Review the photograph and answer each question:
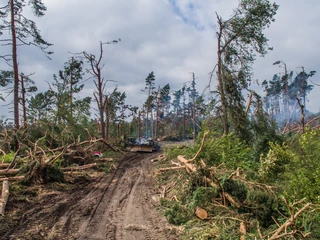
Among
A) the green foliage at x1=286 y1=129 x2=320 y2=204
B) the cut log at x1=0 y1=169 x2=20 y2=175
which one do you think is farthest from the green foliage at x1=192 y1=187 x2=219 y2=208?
the cut log at x1=0 y1=169 x2=20 y2=175

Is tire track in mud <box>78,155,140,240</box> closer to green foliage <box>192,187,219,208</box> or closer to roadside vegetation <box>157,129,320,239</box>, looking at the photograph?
roadside vegetation <box>157,129,320,239</box>

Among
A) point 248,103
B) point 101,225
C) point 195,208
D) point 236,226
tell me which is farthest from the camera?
point 248,103

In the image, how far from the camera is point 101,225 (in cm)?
549

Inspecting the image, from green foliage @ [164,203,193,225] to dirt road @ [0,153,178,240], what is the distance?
17 centimetres

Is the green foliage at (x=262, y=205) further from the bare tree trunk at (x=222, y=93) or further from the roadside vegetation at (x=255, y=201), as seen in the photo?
the bare tree trunk at (x=222, y=93)

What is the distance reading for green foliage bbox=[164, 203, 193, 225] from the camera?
228 inches

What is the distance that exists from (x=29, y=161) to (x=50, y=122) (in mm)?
8209

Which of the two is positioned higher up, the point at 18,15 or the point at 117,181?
the point at 18,15

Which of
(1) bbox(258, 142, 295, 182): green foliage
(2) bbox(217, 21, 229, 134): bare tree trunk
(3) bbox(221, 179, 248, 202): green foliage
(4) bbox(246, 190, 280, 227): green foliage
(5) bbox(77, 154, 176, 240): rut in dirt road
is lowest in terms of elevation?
(5) bbox(77, 154, 176, 240): rut in dirt road

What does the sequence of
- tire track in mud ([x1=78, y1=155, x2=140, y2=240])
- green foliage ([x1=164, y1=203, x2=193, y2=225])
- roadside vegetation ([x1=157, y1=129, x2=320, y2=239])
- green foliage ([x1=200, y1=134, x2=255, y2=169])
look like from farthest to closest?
green foliage ([x1=200, y1=134, x2=255, y2=169]) < green foliage ([x1=164, y1=203, x2=193, y2=225]) < tire track in mud ([x1=78, y1=155, x2=140, y2=240]) < roadside vegetation ([x1=157, y1=129, x2=320, y2=239])

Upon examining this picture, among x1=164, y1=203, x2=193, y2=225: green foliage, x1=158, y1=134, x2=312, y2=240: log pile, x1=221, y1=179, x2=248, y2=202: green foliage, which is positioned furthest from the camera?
x1=221, y1=179, x2=248, y2=202: green foliage

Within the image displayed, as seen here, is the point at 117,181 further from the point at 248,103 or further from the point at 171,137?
the point at 171,137

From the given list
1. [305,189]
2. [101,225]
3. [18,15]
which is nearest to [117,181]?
[101,225]

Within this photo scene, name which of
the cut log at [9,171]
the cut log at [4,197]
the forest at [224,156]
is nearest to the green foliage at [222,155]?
the forest at [224,156]
